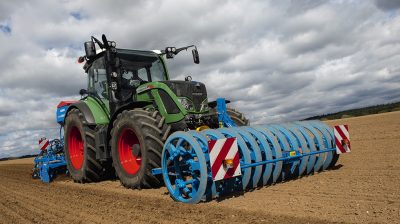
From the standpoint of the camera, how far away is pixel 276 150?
5473 mm

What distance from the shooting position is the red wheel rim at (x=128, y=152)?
6.44 meters

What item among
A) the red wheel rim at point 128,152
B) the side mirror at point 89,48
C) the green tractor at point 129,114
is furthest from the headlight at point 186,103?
the side mirror at point 89,48

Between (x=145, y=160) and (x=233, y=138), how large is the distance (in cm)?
160

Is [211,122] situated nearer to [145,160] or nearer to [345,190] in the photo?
[145,160]

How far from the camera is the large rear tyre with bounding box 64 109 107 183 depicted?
7.59 m

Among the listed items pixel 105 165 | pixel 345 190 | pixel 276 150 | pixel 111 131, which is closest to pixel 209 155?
pixel 276 150

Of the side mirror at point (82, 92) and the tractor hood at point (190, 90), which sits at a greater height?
the side mirror at point (82, 92)

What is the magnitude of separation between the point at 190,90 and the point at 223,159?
2399 mm

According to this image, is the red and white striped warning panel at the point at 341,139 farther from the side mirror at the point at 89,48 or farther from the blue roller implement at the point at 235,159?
the side mirror at the point at 89,48

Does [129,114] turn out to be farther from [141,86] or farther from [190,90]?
[190,90]

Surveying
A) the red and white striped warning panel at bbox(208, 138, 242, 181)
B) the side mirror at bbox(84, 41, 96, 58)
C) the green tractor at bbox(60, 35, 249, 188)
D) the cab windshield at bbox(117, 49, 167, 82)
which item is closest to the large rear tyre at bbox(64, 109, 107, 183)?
the green tractor at bbox(60, 35, 249, 188)

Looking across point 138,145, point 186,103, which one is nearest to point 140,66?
point 186,103

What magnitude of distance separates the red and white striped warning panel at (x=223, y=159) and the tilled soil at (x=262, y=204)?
0.35 metres

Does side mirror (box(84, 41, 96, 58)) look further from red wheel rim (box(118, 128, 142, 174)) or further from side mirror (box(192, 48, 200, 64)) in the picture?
side mirror (box(192, 48, 200, 64))
